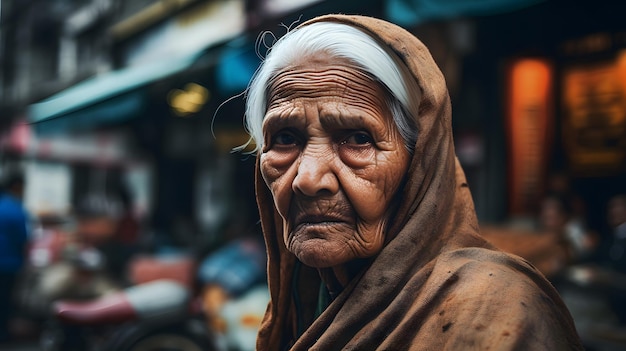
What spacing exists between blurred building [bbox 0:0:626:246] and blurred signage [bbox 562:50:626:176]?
1 cm

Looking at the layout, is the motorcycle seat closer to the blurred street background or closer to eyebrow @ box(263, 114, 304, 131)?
the blurred street background

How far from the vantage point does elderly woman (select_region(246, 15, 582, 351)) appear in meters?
1.26

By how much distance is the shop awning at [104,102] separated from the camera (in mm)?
7082

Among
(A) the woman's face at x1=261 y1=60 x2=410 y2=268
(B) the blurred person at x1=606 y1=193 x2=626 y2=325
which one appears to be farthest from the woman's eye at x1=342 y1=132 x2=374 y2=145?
(B) the blurred person at x1=606 y1=193 x2=626 y2=325

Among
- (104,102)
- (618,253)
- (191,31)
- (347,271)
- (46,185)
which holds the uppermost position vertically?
(191,31)

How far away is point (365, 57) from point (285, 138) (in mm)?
261

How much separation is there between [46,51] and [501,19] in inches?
809

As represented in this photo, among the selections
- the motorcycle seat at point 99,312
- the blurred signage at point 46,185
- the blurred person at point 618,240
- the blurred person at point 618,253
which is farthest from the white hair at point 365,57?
the blurred signage at point 46,185

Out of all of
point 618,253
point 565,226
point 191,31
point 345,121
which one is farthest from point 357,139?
point 191,31

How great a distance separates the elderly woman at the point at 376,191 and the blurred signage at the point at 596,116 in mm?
4877

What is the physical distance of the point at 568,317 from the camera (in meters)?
1.30

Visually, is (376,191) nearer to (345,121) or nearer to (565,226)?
(345,121)

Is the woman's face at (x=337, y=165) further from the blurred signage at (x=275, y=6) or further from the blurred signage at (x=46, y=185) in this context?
the blurred signage at (x=46, y=185)

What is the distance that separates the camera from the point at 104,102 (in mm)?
7336
